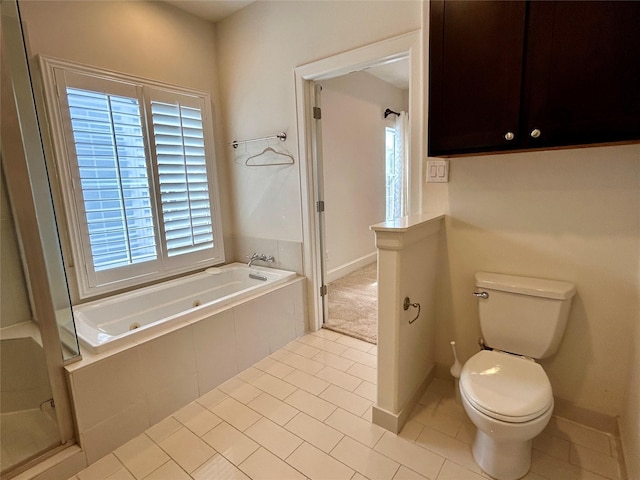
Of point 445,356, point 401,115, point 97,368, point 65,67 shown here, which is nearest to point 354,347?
point 445,356

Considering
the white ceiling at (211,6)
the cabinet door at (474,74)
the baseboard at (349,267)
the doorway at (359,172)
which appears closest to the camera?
the cabinet door at (474,74)

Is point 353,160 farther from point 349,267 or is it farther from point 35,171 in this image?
point 35,171

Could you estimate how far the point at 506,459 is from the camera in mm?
1412

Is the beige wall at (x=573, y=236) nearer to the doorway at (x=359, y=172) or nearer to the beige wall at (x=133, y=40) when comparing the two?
the doorway at (x=359, y=172)

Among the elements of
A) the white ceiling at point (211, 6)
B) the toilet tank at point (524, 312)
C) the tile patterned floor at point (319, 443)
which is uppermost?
the white ceiling at point (211, 6)

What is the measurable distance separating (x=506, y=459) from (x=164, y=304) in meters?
2.47

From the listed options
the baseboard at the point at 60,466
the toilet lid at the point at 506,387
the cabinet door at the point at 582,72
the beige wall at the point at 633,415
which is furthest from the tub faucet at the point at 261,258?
the beige wall at the point at 633,415

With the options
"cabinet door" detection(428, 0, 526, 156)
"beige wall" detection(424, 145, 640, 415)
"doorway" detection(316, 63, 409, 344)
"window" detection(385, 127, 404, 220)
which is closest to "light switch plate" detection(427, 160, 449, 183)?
"beige wall" detection(424, 145, 640, 415)

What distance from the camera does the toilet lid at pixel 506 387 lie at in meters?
1.30

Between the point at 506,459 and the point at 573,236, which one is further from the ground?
the point at 573,236

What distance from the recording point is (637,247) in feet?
4.87

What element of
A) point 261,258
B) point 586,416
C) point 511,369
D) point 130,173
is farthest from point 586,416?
point 130,173

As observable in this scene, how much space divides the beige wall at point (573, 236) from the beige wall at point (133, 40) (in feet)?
7.50

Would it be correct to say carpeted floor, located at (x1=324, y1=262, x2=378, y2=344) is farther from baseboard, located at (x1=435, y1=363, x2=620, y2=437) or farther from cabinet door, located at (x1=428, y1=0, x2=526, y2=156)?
cabinet door, located at (x1=428, y1=0, x2=526, y2=156)
